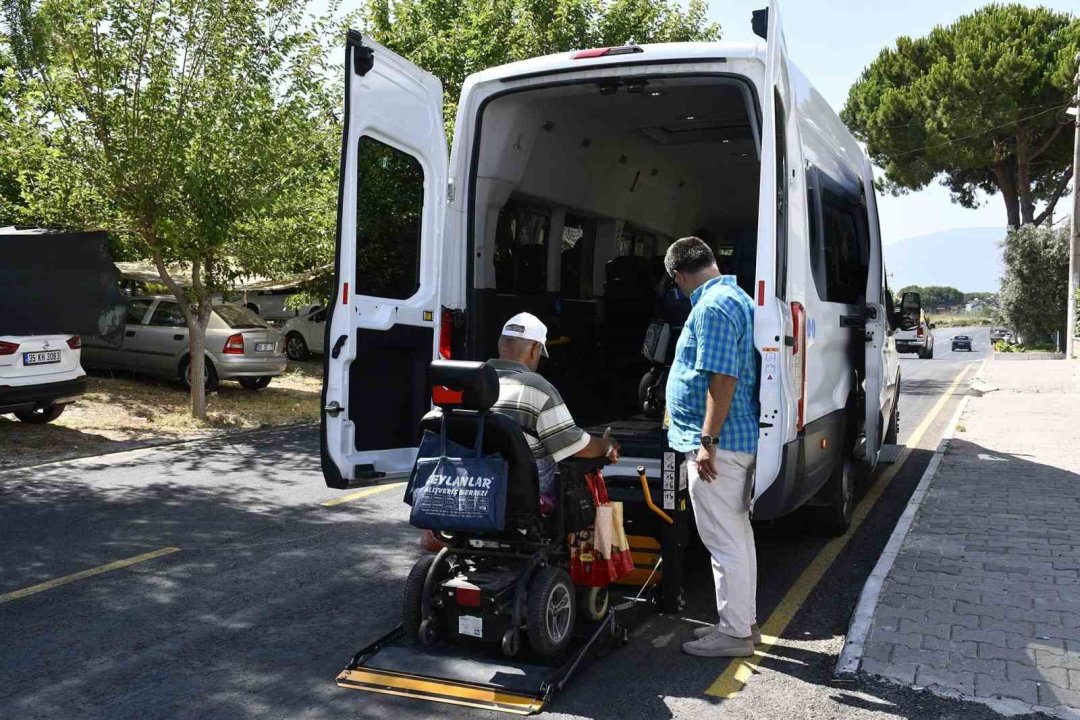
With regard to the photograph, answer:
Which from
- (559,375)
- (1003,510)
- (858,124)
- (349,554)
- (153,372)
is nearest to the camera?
(349,554)

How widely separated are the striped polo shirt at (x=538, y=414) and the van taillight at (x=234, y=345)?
38.5 ft

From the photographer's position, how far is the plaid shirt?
171 inches

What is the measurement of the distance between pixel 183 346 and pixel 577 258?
29.8 ft

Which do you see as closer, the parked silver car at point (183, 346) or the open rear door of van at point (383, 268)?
the open rear door of van at point (383, 268)

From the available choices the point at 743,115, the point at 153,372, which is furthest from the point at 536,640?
the point at 153,372

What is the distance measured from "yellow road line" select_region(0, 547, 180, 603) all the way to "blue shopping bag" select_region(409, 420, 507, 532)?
2733 mm

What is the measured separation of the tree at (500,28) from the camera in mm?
16031

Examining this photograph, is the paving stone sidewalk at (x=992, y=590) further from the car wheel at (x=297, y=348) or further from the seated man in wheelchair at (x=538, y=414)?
the car wheel at (x=297, y=348)

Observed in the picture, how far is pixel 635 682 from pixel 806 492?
5.59 feet

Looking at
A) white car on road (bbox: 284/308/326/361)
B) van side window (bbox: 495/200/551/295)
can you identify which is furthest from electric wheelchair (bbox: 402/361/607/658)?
white car on road (bbox: 284/308/326/361)

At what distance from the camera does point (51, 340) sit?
11039 mm

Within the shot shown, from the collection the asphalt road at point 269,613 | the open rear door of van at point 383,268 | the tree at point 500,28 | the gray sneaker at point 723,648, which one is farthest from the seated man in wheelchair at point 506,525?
the tree at point 500,28

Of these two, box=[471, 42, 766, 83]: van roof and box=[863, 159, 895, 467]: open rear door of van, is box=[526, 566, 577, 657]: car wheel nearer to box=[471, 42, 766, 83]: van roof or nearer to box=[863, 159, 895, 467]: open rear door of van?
box=[471, 42, 766, 83]: van roof

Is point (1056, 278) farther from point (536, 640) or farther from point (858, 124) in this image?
point (536, 640)
